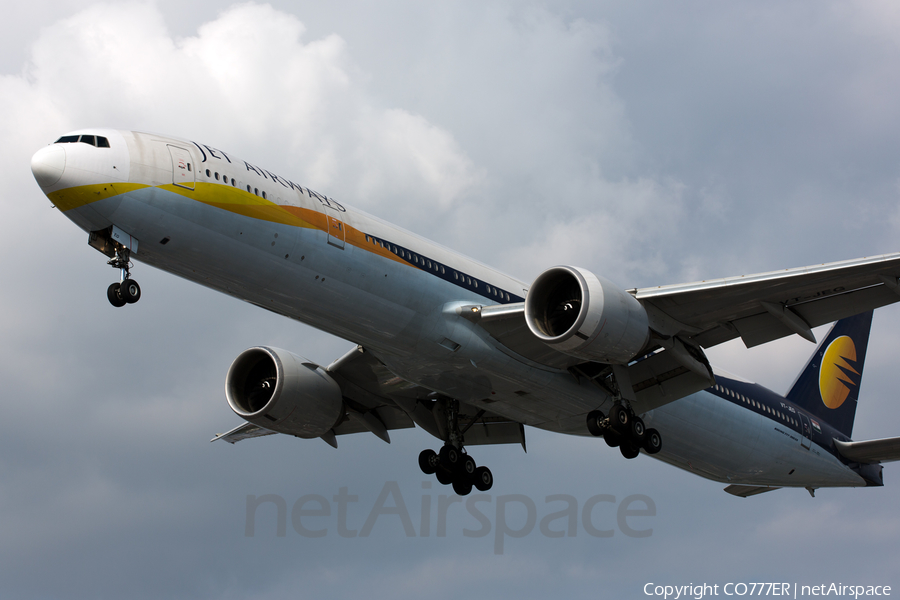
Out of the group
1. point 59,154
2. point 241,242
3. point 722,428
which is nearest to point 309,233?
point 241,242

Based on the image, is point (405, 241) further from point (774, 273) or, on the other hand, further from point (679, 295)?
point (774, 273)

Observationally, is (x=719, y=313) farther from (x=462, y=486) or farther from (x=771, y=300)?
(x=462, y=486)

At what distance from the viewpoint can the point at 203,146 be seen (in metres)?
18.3

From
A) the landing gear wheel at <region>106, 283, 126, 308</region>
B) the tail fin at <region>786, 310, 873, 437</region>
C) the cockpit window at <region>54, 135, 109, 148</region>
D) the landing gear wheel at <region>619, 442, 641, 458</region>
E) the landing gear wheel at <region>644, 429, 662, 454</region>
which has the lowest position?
the landing gear wheel at <region>619, 442, 641, 458</region>

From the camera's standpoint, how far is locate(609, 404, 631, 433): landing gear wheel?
22.3 metres

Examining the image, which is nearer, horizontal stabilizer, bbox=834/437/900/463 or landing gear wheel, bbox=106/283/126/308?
landing gear wheel, bbox=106/283/126/308

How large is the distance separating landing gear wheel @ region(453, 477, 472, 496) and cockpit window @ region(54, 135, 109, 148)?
14.6 meters

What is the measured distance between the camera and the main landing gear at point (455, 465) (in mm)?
26297

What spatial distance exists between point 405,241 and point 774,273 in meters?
8.78

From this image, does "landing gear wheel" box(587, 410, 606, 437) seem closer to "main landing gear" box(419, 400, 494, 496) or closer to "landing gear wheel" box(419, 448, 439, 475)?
"main landing gear" box(419, 400, 494, 496)

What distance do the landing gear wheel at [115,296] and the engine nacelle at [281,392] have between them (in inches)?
349

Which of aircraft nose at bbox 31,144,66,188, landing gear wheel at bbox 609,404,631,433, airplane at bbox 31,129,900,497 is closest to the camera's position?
aircraft nose at bbox 31,144,66,188

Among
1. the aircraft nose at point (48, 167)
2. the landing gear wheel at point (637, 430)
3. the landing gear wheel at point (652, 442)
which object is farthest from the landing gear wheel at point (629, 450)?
the aircraft nose at point (48, 167)

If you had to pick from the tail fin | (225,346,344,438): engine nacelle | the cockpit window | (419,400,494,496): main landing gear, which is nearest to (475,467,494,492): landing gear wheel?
(419,400,494,496): main landing gear
